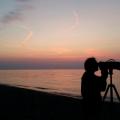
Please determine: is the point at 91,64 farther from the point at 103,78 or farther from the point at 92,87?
the point at 92,87

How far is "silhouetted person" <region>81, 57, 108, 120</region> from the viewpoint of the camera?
5648mm

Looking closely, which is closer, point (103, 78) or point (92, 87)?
point (103, 78)

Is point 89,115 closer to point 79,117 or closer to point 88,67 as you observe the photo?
point 88,67

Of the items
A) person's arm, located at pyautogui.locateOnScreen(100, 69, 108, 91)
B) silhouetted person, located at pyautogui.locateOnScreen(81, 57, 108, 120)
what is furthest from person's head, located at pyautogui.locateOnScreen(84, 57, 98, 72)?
person's arm, located at pyautogui.locateOnScreen(100, 69, 108, 91)

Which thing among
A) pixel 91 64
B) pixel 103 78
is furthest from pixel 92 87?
pixel 91 64

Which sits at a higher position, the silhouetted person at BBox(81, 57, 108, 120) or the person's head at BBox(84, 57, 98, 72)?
the person's head at BBox(84, 57, 98, 72)

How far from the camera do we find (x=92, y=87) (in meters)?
5.71

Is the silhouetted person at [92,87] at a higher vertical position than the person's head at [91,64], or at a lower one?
lower

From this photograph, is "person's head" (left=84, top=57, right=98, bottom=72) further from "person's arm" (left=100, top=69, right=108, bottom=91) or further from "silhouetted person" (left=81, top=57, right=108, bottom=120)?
"person's arm" (left=100, top=69, right=108, bottom=91)

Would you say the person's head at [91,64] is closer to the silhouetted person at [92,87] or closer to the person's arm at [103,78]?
the silhouetted person at [92,87]

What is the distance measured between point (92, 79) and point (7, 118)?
502 centimetres

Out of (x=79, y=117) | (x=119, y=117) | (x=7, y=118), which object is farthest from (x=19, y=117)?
(x=119, y=117)

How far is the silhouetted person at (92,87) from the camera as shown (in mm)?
5648

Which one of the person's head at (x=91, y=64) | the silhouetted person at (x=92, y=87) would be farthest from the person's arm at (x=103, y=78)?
the person's head at (x=91, y=64)
